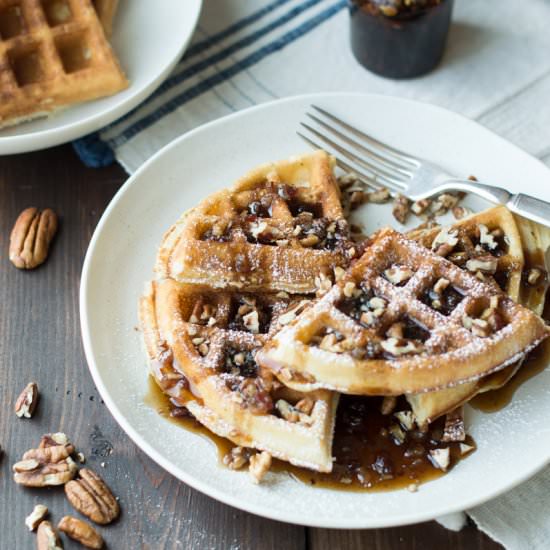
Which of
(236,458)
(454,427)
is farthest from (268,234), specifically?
(454,427)

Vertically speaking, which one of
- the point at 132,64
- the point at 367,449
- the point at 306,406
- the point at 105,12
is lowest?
the point at 367,449

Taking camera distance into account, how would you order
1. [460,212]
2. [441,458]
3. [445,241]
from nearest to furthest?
[441,458] < [445,241] < [460,212]

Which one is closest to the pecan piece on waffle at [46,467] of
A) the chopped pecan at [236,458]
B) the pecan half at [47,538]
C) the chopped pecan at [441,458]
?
the pecan half at [47,538]

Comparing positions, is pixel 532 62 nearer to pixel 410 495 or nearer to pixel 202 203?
pixel 202 203

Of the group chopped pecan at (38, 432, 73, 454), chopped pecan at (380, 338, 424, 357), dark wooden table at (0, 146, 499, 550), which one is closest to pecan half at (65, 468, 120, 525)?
dark wooden table at (0, 146, 499, 550)

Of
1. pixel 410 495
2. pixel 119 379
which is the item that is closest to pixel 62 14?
pixel 119 379

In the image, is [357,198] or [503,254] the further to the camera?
[357,198]

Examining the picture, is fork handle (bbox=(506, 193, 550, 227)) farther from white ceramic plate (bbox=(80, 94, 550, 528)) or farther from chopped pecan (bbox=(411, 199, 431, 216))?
chopped pecan (bbox=(411, 199, 431, 216))

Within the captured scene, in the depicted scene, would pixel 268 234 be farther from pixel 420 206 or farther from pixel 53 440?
pixel 53 440

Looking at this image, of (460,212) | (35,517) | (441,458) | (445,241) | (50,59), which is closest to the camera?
(441,458)
